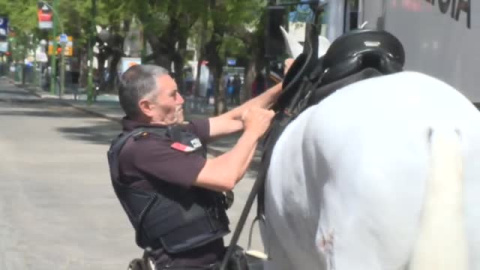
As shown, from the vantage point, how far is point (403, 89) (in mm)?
3143

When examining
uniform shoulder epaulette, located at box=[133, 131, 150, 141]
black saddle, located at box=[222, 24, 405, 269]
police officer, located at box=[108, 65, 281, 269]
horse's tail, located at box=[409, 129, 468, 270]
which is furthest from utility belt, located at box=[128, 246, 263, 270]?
horse's tail, located at box=[409, 129, 468, 270]

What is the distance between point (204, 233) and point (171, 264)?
0.61ft

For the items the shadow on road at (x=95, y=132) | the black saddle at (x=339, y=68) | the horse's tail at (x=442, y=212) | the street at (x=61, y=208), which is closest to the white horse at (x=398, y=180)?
the horse's tail at (x=442, y=212)

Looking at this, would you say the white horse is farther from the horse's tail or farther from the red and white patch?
the red and white patch

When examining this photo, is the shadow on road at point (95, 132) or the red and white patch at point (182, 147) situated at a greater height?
the red and white patch at point (182, 147)

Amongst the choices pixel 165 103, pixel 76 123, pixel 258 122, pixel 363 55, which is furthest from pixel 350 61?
pixel 76 123

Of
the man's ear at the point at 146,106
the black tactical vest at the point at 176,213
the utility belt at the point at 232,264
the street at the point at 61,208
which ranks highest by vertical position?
the man's ear at the point at 146,106

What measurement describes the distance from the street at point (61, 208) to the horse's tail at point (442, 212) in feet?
9.50

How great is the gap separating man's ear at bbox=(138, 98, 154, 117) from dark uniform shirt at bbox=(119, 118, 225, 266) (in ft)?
0.17

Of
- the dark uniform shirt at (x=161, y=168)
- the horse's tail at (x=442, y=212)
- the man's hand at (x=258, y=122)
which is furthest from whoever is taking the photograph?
the dark uniform shirt at (x=161, y=168)

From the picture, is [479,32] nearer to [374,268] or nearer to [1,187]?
[374,268]

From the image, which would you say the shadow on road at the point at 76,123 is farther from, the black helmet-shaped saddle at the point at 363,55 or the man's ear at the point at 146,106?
the black helmet-shaped saddle at the point at 363,55

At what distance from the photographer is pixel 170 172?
4309 mm

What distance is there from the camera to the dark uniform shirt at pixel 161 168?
→ 4285mm
